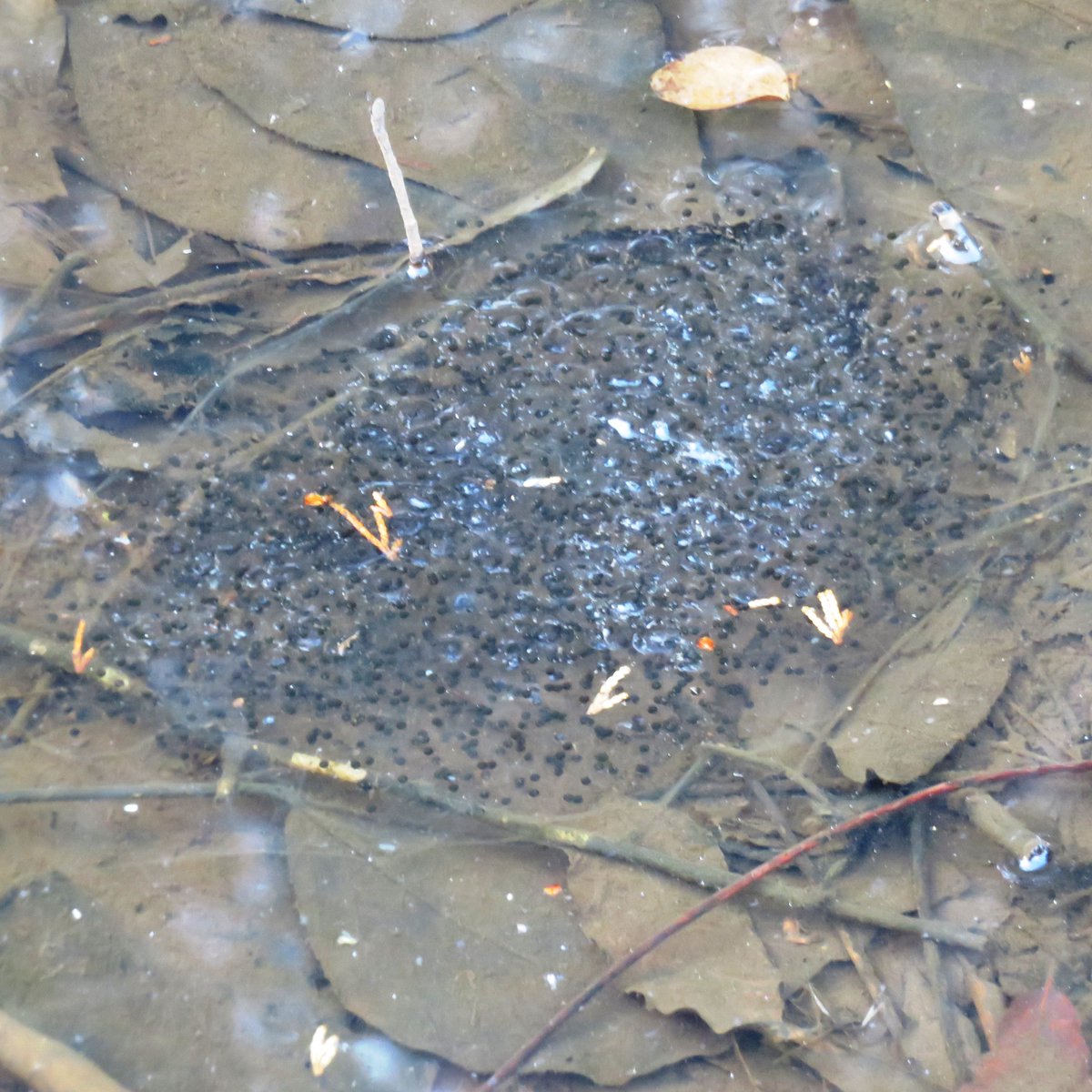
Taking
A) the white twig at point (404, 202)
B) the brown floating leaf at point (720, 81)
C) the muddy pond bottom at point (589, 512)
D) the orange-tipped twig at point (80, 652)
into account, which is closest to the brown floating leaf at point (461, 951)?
the muddy pond bottom at point (589, 512)

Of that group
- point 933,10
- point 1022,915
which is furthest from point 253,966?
point 933,10

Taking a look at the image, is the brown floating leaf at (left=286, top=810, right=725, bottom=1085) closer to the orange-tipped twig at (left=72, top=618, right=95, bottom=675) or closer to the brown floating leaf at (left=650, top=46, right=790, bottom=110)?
the orange-tipped twig at (left=72, top=618, right=95, bottom=675)

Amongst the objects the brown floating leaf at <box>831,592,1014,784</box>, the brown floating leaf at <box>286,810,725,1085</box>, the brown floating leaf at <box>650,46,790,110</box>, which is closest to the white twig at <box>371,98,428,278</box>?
the brown floating leaf at <box>650,46,790,110</box>

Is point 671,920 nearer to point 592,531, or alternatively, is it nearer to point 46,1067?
point 592,531

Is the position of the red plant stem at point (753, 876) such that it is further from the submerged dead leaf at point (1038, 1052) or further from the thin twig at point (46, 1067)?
the thin twig at point (46, 1067)

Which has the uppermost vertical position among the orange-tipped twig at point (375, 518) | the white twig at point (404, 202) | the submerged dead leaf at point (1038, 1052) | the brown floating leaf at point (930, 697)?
the white twig at point (404, 202)

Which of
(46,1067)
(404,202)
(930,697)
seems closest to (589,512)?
(930,697)
